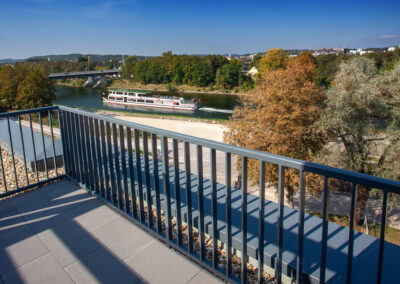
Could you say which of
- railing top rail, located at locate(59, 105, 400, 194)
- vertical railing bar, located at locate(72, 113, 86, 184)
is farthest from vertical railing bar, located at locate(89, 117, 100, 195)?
railing top rail, located at locate(59, 105, 400, 194)

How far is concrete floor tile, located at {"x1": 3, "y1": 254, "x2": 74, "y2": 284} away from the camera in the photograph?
1.98m

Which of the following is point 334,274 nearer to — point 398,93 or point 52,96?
point 398,93

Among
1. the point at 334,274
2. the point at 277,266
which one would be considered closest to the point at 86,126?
the point at 277,266

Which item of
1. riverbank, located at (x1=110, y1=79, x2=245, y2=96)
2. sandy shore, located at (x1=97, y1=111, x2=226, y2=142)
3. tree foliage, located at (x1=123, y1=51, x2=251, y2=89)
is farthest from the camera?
tree foliage, located at (x1=123, y1=51, x2=251, y2=89)

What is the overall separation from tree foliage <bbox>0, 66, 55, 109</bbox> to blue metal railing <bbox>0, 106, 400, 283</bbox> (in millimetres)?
34377

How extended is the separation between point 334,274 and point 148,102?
46030mm

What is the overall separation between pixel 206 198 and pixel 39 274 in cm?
128

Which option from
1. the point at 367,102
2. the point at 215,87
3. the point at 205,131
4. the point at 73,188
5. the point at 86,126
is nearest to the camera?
the point at 86,126

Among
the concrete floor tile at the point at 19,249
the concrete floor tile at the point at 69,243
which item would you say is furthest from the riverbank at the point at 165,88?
the concrete floor tile at the point at 19,249

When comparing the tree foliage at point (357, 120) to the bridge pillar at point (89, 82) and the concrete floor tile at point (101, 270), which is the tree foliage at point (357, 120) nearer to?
the concrete floor tile at point (101, 270)

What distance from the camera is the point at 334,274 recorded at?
1.61m

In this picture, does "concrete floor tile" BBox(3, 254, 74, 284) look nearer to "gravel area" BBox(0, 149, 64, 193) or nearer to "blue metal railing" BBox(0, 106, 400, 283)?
"blue metal railing" BBox(0, 106, 400, 283)

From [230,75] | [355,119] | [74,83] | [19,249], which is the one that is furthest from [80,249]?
[74,83]

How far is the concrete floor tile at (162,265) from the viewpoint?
1.96 meters
